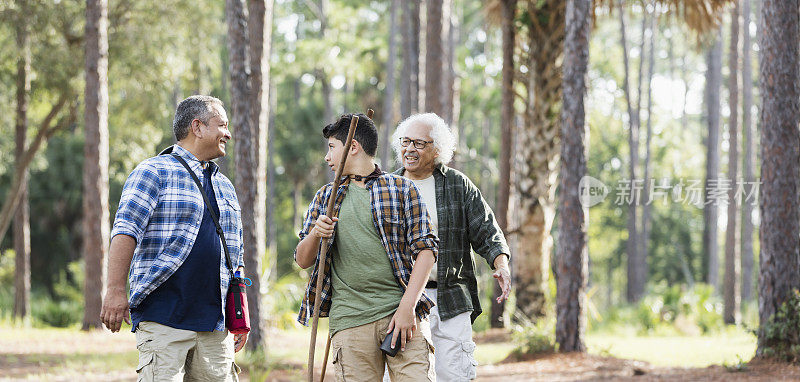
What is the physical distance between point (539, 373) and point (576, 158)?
2648 millimetres

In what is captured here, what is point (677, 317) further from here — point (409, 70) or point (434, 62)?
point (409, 70)

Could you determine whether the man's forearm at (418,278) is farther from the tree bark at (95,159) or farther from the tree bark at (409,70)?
the tree bark at (409,70)

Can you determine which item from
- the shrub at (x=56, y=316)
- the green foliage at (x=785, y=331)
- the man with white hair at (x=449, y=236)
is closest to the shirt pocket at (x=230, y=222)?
the man with white hair at (x=449, y=236)

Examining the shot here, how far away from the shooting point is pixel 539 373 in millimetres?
9383

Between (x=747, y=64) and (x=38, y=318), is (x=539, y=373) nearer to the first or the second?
(x=38, y=318)

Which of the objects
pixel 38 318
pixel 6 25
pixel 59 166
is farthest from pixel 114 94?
pixel 59 166

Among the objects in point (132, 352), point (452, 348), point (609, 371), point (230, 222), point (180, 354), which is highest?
point (230, 222)

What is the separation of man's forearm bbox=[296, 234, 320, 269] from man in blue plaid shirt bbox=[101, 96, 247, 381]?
16.9 inches

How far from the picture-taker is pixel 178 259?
143 inches

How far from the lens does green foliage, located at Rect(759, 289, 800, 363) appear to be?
8.98m

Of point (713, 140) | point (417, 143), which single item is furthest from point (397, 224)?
point (713, 140)

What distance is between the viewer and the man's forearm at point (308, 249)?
3576mm

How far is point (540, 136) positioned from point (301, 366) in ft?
17.5

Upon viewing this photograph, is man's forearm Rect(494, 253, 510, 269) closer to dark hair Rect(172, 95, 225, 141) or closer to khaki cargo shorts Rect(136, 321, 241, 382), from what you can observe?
khaki cargo shorts Rect(136, 321, 241, 382)
